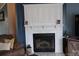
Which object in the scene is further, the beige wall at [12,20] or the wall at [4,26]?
the beige wall at [12,20]

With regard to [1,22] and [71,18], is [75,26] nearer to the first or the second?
[71,18]

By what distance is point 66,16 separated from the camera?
2270 mm

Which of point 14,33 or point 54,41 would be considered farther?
point 54,41

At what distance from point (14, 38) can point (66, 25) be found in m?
0.79

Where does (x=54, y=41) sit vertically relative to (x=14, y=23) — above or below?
below

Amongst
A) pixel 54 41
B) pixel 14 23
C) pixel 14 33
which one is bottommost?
pixel 54 41

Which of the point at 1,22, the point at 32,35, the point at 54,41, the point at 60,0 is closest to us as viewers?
the point at 60,0

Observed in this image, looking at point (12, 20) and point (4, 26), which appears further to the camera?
point (12, 20)

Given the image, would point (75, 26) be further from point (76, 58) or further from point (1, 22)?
point (76, 58)

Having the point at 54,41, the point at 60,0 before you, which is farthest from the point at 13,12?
the point at 60,0

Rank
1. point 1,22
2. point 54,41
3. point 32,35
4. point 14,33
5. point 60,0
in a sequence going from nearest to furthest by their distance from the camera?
1. point 60,0
2. point 1,22
3. point 14,33
4. point 54,41
5. point 32,35

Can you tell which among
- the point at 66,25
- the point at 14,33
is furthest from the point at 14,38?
the point at 66,25

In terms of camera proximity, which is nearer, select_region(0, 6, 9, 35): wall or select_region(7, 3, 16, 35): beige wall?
select_region(0, 6, 9, 35): wall

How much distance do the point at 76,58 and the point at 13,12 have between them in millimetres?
1659
